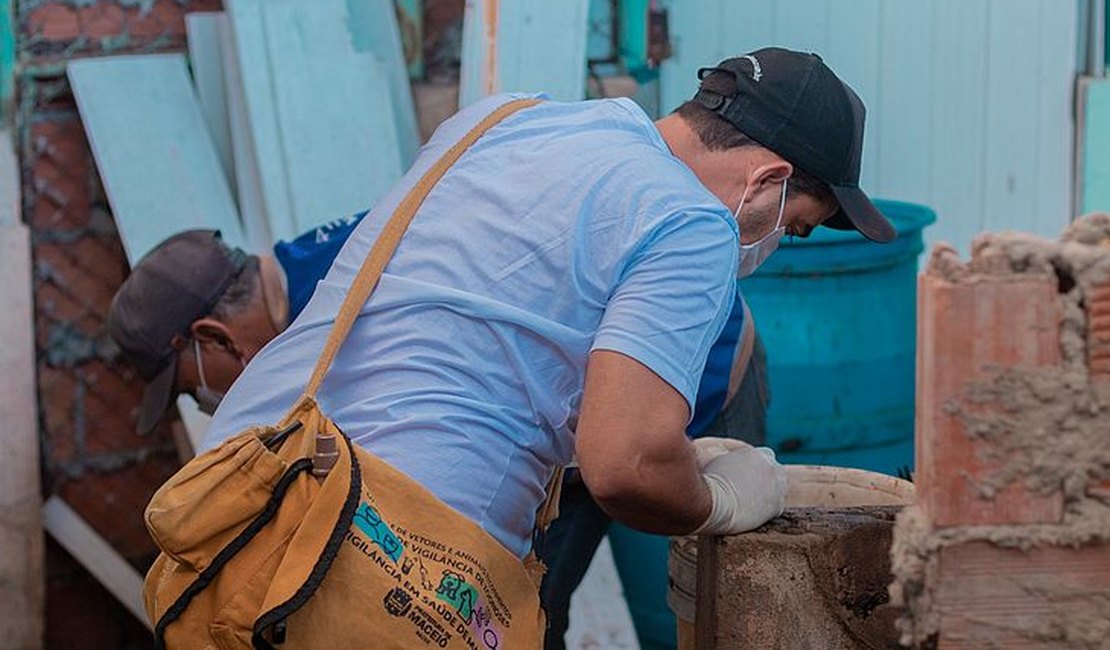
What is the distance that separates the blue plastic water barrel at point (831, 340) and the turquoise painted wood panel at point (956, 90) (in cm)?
70

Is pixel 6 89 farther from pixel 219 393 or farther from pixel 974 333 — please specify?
pixel 974 333

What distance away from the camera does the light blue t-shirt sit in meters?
2.01

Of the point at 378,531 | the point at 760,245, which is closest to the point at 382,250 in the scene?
the point at 378,531

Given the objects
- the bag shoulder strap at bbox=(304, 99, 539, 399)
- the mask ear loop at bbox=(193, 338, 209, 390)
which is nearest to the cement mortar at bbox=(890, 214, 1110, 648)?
the bag shoulder strap at bbox=(304, 99, 539, 399)

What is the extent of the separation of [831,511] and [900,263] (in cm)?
170

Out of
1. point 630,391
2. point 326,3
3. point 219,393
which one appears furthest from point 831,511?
point 326,3

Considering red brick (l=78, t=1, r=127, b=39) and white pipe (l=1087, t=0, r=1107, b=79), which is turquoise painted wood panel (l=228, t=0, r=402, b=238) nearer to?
red brick (l=78, t=1, r=127, b=39)

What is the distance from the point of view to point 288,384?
2.16 m

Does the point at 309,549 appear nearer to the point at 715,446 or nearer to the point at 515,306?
the point at 515,306

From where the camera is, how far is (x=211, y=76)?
453 centimetres

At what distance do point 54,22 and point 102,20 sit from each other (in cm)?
13

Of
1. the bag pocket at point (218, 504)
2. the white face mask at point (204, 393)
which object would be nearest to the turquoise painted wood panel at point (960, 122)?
the white face mask at point (204, 393)

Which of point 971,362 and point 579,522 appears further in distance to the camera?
point 579,522

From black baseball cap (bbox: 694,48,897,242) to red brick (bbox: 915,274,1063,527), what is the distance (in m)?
0.73
